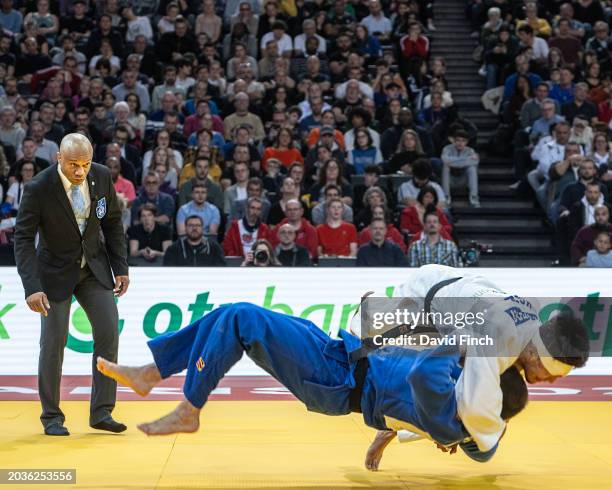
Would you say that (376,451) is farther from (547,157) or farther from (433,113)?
(433,113)

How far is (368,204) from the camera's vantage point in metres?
11.5

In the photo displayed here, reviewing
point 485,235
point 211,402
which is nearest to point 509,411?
point 211,402

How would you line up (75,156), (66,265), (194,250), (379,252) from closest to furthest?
(75,156) → (66,265) → (194,250) → (379,252)

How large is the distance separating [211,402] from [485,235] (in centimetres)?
651

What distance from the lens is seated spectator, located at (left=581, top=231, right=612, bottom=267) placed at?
34.1ft

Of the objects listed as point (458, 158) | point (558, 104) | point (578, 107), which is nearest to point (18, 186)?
point (458, 158)

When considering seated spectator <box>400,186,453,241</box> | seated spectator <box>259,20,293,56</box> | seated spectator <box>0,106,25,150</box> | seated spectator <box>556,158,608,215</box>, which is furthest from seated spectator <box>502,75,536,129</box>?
seated spectator <box>0,106,25,150</box>

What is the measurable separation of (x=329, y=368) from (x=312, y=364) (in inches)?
3.5

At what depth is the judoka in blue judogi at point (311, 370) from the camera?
441 cm

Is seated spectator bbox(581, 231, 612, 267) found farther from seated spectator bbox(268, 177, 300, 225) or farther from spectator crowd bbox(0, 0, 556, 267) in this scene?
seated spectator bbox(268, 177, 300, 225)

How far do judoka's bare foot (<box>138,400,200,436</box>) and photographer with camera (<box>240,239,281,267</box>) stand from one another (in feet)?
17.8

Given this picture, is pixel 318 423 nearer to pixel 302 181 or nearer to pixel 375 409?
pixel 375 409

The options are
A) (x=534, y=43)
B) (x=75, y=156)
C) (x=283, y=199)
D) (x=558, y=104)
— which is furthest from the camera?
(x=534, y=43)

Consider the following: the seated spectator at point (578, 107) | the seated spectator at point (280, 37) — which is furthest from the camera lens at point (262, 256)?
the seated spectator at point (578, 107)
